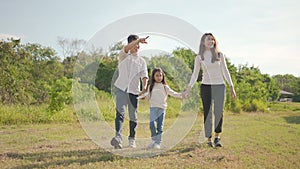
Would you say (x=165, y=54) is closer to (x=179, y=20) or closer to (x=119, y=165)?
(x=179, y=20)

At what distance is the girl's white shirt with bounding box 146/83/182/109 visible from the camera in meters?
5.36

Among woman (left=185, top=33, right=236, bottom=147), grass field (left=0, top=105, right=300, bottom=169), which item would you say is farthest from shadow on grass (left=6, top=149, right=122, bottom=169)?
woman (left=185, top=33, right=236, bottom=147)

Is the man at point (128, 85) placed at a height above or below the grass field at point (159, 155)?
above

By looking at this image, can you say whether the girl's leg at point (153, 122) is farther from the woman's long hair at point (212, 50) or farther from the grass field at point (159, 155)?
the woman's long hair at point (212, 50)

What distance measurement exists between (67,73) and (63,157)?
532 inches

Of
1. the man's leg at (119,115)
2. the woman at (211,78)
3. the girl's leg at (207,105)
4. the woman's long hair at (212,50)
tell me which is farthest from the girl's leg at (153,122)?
the woman's long hair at (212,50)

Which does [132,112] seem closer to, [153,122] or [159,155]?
[153,122]

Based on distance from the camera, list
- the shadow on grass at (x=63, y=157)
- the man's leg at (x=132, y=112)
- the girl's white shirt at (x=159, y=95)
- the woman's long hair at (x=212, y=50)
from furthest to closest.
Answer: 1. the girl's white shirt at (x=159, y=95)
2. the woman's long hair at (x=212, y=50)
3. the man's leg at (x=132, y=112)
4. the shadow on grass at (x=63, y=157)

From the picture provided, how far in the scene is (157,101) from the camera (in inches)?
211

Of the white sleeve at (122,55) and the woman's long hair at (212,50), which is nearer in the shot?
the white sleeve at (122,55)

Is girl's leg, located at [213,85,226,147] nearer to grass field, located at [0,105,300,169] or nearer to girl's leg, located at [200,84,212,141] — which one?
girl's leg, located at [200,84,212,141]

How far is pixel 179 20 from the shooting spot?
4789 mm

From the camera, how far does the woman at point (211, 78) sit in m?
5.27

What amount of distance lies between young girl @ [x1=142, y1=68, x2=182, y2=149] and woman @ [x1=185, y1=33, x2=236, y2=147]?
43cm
